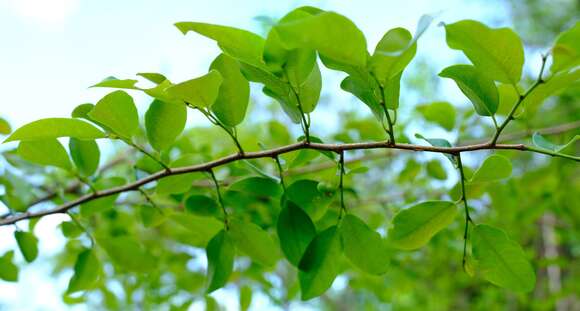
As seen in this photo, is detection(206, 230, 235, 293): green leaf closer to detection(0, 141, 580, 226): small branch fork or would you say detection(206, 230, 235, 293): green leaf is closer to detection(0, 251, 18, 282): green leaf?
detection(0, 141, 580, 226): small branch fork

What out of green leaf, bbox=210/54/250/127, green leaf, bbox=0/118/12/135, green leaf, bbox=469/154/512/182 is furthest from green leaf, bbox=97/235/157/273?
green leaf, bbox=469/154/512/182

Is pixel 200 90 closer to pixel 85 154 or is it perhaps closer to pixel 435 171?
pixel 85 154

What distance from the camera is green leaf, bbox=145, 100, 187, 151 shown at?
458mm

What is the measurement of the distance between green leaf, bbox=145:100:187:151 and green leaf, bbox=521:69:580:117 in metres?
0.26

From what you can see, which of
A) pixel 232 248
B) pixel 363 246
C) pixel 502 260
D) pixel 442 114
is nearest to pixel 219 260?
pixel 232 248

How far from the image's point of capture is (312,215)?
1.65 ft

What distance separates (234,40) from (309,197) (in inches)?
6.8

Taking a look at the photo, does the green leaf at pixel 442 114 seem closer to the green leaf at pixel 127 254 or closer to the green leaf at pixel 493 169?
the green leaf at pixel 493 169

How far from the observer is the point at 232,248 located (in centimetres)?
49

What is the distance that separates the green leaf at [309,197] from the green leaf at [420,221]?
66 mm

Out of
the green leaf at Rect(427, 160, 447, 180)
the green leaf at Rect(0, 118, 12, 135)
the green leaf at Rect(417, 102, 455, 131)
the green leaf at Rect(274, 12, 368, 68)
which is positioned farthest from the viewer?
the green leaf at Rect(427, 160, 447, 180)

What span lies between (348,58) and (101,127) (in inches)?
8.8

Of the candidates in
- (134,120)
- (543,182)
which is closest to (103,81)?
(134,120)

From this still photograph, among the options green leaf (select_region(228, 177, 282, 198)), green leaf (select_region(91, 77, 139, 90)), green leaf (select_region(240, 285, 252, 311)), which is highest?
green leaf (select_region(91, 77, 139, 90))
